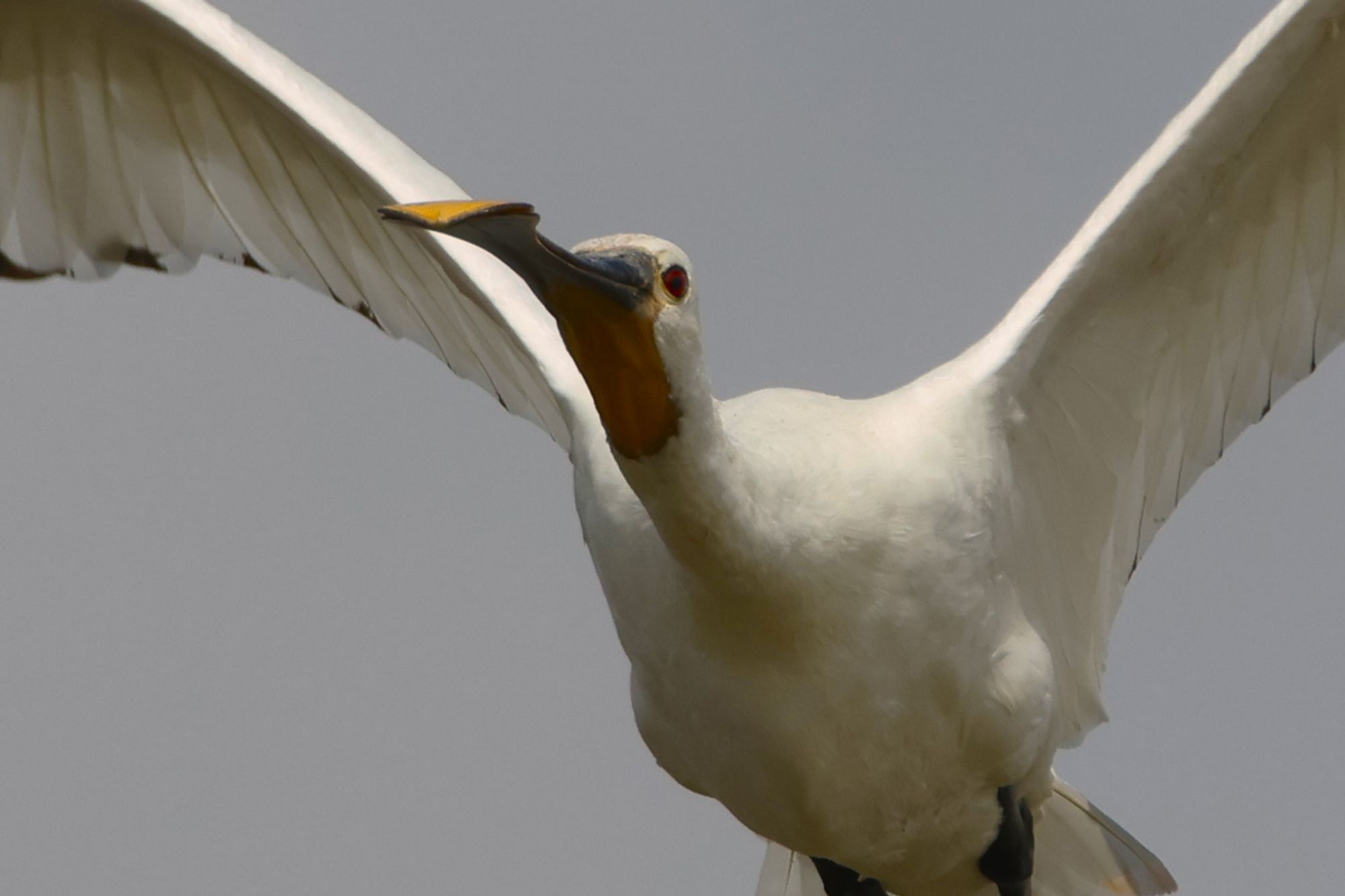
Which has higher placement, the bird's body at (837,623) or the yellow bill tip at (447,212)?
the yellow bill tip at (447,212)

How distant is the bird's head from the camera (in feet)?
25.8

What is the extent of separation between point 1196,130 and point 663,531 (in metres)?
2.44

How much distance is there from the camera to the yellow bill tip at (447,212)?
7.21 metres

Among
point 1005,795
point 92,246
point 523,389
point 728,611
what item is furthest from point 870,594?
point 92,246

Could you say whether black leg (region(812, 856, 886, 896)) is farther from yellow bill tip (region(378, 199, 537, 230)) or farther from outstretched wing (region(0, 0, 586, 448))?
yellow bill tip (region(378, 199, 537, 230))

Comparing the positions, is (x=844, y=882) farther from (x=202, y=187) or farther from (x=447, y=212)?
(x=447, y=212)

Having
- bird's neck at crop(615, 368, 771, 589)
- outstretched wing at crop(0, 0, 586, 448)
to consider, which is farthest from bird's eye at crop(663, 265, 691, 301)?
outstretched wing at crop(0, 0, 586, 448)

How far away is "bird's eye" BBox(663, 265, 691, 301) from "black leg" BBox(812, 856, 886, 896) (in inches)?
140

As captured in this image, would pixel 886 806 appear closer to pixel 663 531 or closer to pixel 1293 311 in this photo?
pixel 663 531

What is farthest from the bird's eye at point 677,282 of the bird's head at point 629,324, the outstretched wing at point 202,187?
the outstretched wing at point 202,187

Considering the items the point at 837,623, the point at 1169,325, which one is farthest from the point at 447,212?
the point at 1169,325

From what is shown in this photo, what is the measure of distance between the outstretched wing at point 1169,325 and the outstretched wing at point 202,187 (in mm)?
1964

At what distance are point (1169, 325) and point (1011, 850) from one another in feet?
6.92

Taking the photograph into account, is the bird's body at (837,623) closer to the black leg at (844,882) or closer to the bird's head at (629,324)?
the bird's head at (629,324)
